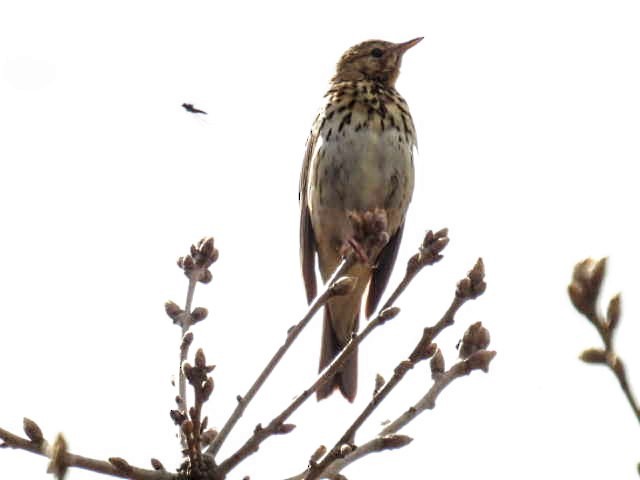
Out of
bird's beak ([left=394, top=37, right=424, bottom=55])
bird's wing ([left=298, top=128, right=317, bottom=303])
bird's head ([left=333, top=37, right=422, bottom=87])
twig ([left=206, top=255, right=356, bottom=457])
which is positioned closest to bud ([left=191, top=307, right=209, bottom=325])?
twig ([left=206, top=255, right=356, bottom=457])

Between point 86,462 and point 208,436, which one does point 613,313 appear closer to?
point 86,462

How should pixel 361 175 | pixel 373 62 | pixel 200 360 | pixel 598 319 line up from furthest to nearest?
pixel 373 62 → pixel 361 175 → pixel 200 360 → pixel 598 319

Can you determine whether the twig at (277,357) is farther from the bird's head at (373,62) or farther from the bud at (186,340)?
the bird's head at (373,62)

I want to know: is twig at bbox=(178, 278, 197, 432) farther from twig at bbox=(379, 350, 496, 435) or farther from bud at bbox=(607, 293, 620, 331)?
bud at bbox=(607, 293, 620, 331)

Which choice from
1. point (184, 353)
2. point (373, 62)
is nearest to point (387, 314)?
point (184, 353)

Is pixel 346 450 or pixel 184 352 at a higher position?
pixel 184 352

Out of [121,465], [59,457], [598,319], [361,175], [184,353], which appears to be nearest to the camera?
[598,319]

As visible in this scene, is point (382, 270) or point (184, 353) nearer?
point (184, 353)
